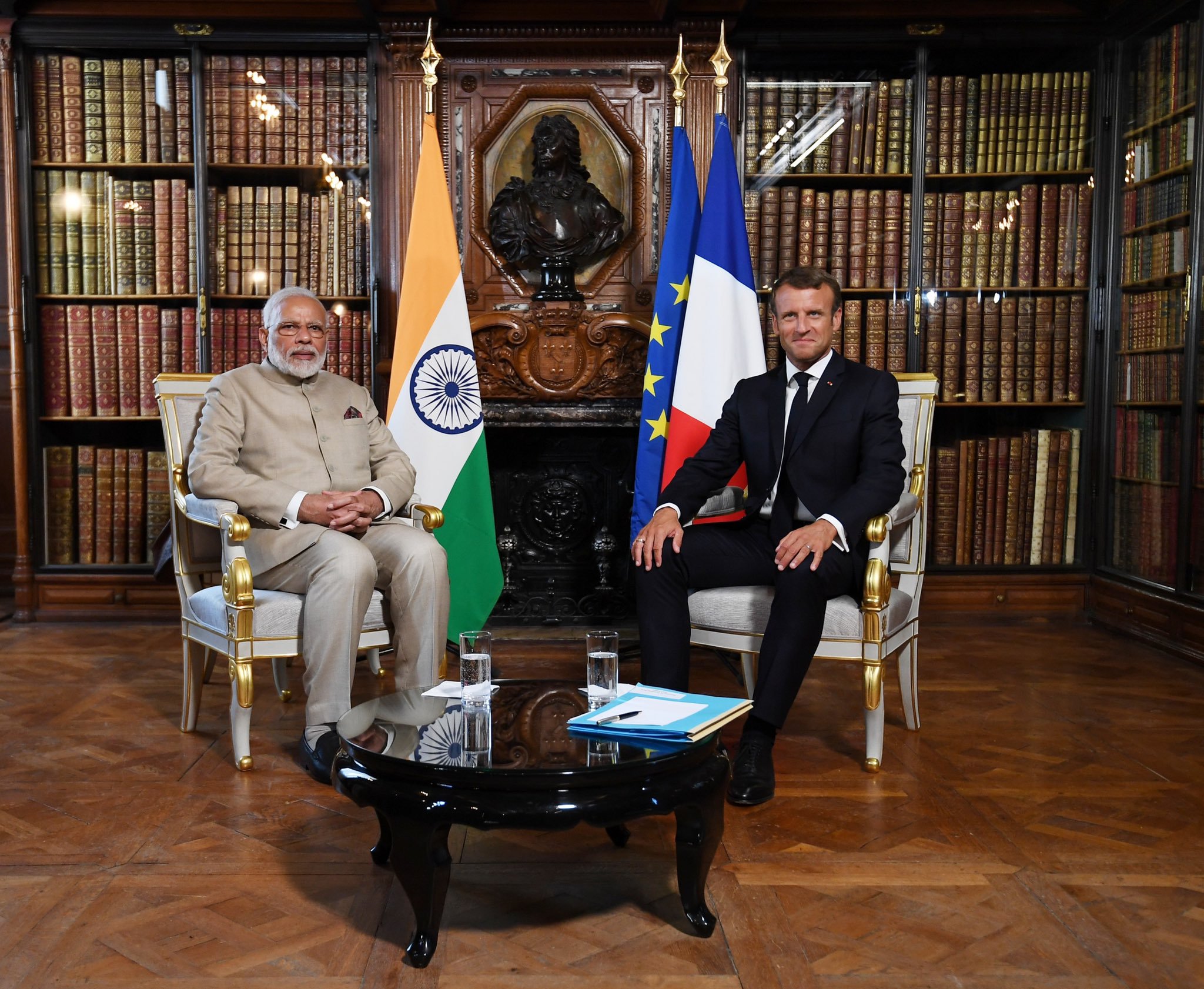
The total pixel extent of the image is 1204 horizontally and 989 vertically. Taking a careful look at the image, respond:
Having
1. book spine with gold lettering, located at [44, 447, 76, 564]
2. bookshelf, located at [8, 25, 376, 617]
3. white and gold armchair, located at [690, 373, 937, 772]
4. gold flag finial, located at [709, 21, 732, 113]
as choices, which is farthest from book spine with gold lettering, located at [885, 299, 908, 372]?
book spine with gold lettering, located at [44, 447, 76, 564]

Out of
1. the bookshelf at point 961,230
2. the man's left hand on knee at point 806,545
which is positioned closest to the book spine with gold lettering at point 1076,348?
the bookshelf at point 961,230

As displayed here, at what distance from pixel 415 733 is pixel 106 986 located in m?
0.59

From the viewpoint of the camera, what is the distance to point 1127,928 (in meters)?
1.88

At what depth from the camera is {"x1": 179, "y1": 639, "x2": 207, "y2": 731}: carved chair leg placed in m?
3.05

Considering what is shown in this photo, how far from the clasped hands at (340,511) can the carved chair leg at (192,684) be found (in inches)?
20.6

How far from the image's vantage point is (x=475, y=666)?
6.85 feet

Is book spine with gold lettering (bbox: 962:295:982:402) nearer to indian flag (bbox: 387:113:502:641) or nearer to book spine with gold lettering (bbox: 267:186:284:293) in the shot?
indian flag (bbox: 387:113:502:641)

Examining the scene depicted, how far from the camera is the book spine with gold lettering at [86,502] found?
467cm

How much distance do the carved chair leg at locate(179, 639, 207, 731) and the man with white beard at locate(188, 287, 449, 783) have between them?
0.34m

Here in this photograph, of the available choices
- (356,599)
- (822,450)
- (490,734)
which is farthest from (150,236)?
(490,734)

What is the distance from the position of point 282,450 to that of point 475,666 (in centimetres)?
124

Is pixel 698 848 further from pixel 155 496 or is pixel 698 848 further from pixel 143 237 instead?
pixel 143 237

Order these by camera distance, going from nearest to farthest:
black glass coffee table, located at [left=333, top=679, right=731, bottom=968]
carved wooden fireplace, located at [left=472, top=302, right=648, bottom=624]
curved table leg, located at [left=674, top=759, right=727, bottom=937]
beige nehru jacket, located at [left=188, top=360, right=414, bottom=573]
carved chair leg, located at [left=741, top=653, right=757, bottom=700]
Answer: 1. black glass coffee table, located at [left=333, top=679, right=731, bottom=968]
2. curved table leg, located at [left=674, top=759, right=727, bottom=937]
3. beige nehru jacket, located at [left=188, top=360, right=414, bottom=573]
4. carved chair leg, located at [left=741, top=653, right=757, bottom=700]
5. carved wooden fireplace, located at [left=472, top=302, right=648, bottom=624]

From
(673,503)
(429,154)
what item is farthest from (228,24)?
(673,503)
